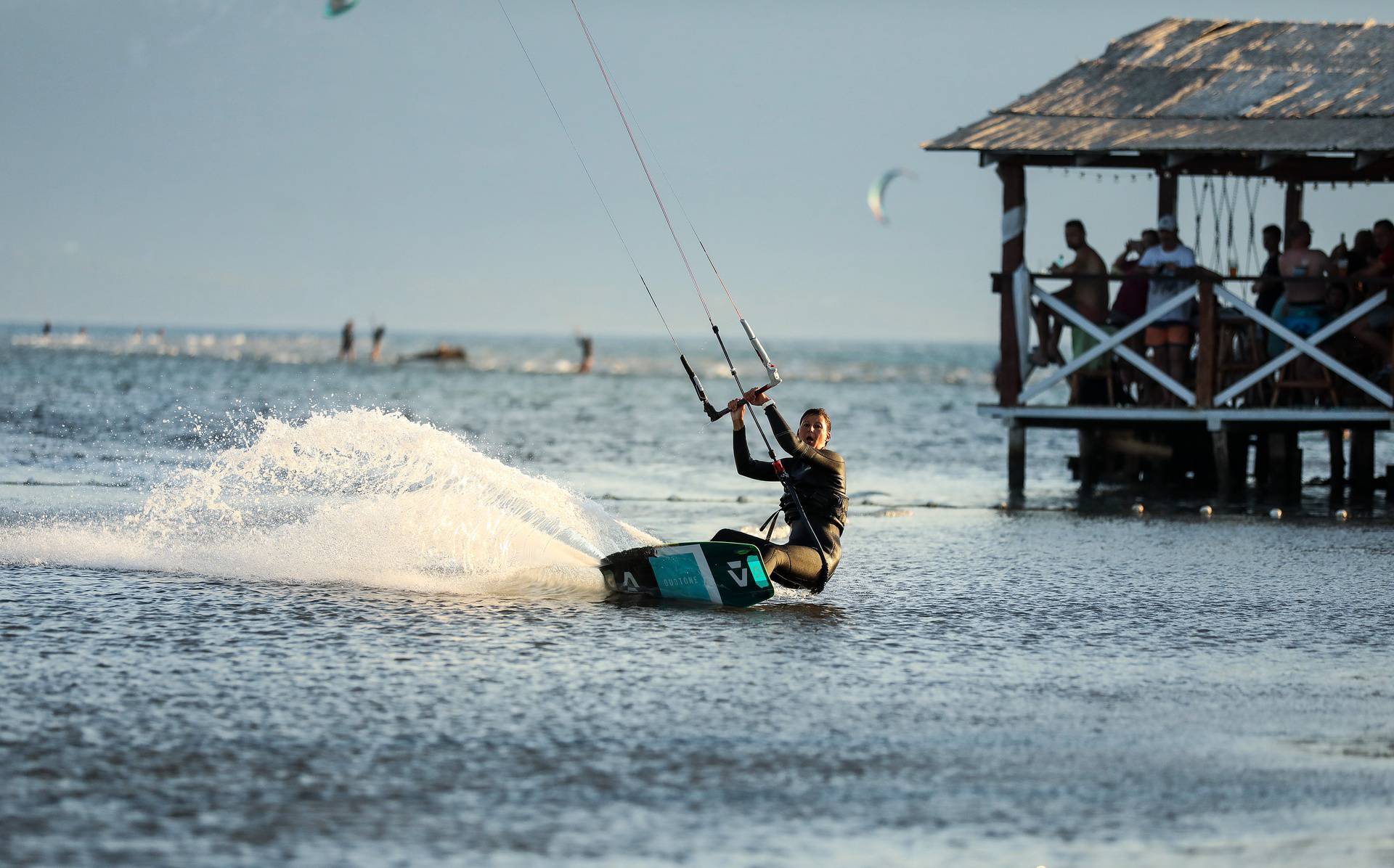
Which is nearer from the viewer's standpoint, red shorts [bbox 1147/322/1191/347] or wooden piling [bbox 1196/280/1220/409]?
wooden piling [bbox 1196/280/1220/409]

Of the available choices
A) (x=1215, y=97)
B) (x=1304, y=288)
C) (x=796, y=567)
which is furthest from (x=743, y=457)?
(x=1215, y=97)

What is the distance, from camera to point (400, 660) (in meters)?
8.36

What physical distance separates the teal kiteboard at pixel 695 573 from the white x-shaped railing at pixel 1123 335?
30.8 feet

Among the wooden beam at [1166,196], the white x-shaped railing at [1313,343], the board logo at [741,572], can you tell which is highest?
the wooden beam at [1166,196]

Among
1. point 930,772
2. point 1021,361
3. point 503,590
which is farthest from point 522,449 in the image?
point 930,772

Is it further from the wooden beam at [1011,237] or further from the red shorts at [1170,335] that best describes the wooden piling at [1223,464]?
the wooden beam at [1011,237]

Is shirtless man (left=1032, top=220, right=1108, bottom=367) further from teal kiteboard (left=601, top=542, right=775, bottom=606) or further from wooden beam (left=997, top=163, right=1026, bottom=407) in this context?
teal kiteboard (left=601, top=542, right=775, bottom=606)

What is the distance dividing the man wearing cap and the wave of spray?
8.96 m

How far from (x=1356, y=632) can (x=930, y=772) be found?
14.9 ft

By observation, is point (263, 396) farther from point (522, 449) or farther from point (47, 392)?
point (522, 449)

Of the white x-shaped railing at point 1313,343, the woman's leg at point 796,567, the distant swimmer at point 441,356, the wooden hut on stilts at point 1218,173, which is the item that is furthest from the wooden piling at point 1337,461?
the distant swimmer at point 441,356

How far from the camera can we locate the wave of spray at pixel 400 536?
37.7ft

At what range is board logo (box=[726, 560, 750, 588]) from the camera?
10.2 meters

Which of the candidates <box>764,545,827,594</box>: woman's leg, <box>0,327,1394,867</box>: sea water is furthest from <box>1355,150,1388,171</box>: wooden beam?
<box>764,545,827,594</box>: woman's leg
